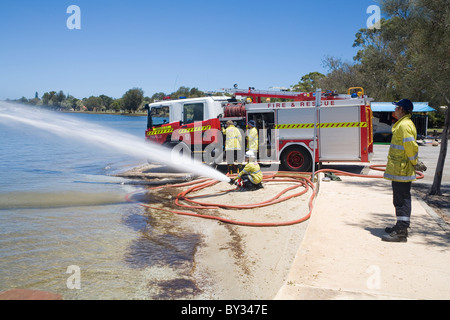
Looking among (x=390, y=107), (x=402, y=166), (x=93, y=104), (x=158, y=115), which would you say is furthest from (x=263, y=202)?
(x=93, y=104)

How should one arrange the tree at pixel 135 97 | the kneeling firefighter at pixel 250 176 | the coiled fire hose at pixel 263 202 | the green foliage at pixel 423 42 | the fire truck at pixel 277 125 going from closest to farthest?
the coiled fire hose at pixel 263 202, the green foliage at pixel 423 42, the kneeling firefighter at pixel 250 176, the fire truck at pixel 277 125, the tree at pixel 135 97

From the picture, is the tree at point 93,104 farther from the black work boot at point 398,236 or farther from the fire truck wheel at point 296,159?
the black work boot at point 398,236

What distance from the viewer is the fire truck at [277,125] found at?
10.8 meters

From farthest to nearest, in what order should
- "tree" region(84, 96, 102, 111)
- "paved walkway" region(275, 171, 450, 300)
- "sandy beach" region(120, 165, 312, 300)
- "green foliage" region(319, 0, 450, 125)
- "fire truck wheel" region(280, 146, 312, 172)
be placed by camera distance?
"tree" region(84, 96, 102, 111)
"fire truck wheel" region(280, 146, 312, 172)
"green foliage" region(319, 0, 450, 125)
"sandy beach" region(120, 165, 312, 300)
"paved walkway" region(275, 171, 450, 300)

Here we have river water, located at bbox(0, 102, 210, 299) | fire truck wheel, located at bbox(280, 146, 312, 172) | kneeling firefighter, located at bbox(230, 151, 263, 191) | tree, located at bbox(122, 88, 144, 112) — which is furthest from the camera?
tree, located at bbox(122, 88, 144, 112)

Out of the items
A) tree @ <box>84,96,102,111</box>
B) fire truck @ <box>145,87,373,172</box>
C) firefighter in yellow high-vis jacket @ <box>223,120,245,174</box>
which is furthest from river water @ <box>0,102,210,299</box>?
tree @ <box>84,96,102,111</box>

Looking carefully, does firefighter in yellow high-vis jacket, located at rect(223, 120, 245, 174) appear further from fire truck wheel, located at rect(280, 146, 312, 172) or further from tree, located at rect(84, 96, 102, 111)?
tree, located at rect(84, 96, 102, 111)

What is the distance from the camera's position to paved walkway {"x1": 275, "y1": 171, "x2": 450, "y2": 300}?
348cm

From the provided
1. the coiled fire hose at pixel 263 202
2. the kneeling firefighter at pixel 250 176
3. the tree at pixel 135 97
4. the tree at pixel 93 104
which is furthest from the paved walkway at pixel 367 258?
the tree at pixel 93 104

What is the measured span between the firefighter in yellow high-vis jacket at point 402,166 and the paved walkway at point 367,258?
0.24 meters

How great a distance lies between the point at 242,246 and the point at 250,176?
377cm

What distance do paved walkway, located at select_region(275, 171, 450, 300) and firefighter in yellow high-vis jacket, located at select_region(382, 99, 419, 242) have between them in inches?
9.4
